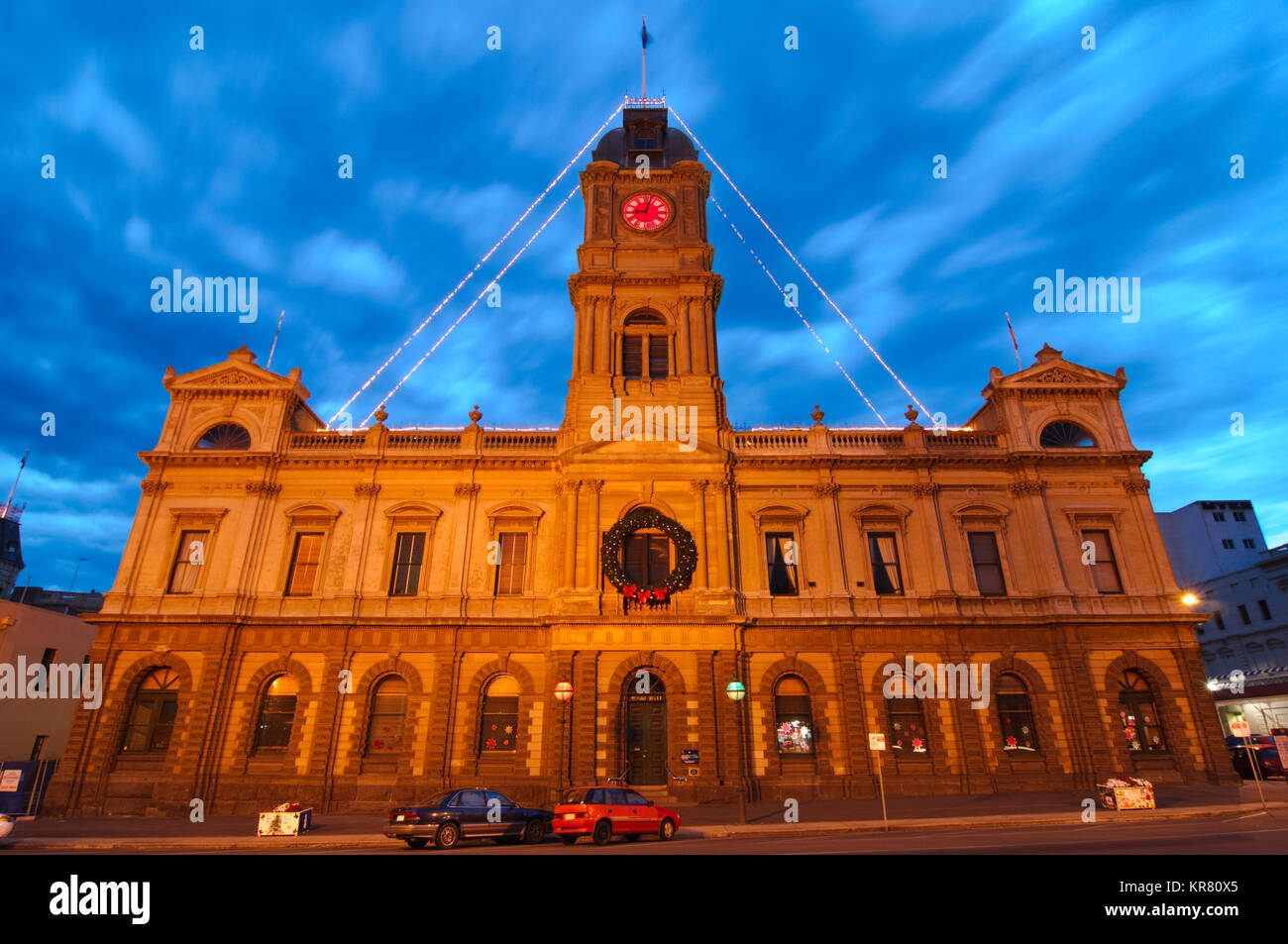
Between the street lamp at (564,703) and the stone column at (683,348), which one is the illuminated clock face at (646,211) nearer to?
the stone column at (683,348)

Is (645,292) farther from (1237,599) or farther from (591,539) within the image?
(1237,599)

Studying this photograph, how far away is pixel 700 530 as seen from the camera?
90.2 feet

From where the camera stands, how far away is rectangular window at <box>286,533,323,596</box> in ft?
92.8

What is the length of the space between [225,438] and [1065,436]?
126 feet

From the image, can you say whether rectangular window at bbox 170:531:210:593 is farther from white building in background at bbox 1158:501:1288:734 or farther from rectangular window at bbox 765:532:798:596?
white building in background at bbox 1158:501:1288:734

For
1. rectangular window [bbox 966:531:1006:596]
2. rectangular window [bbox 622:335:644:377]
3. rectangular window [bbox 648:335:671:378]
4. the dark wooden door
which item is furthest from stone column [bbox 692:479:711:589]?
rectangular window [bbox 966:531:1006:596]

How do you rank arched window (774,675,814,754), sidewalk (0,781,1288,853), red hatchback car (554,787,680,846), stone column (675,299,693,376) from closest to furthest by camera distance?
red hatchback car (554,787,680,846)
sidewalk (0,781,1288,853)
arched window (774,675,814,754)
stone column (675,299,693,376)

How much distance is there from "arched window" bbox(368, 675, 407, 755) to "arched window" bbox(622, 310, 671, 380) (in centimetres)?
1657

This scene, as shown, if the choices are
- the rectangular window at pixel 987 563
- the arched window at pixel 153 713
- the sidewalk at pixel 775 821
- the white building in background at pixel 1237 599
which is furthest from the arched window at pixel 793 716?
the white building in background at pixel 1237 599

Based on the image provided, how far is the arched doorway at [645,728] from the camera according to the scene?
81.3 ft

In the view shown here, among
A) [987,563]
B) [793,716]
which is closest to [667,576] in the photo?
[793,716]

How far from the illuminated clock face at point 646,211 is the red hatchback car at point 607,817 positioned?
86.8 ft

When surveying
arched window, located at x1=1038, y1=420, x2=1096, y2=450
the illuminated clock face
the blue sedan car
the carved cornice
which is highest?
the illuminated clock face

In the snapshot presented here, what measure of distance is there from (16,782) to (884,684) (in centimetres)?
3056
